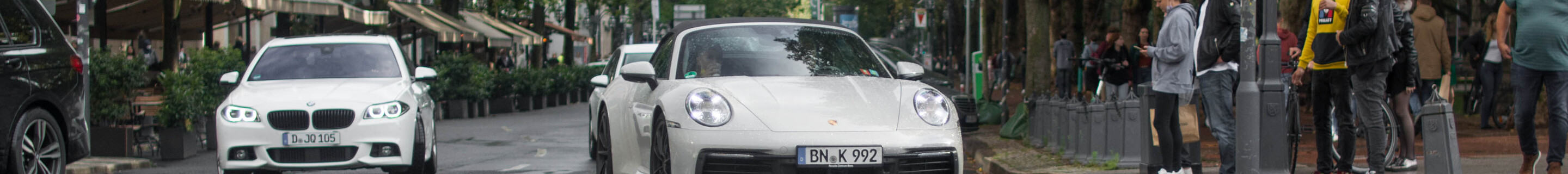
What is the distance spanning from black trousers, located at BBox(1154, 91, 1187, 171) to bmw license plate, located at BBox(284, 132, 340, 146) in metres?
4.20

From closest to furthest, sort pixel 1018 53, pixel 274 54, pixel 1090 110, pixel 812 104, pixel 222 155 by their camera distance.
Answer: pixel 812 104 < pixel 222 155 < pixel 1090 110 < pixel 274 54 < pixel 1018 53

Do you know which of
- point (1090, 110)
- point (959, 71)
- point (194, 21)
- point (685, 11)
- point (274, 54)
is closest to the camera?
point (1090, 110)

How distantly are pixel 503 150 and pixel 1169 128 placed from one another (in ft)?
22.0

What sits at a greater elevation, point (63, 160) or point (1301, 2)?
point (1301, 2)

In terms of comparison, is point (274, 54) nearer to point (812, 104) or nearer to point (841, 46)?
point (841, 46)

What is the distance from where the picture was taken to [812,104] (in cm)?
675

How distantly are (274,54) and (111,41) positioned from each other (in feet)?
70.4

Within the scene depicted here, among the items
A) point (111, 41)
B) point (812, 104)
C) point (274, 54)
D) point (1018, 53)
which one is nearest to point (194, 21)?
point (111, 41)

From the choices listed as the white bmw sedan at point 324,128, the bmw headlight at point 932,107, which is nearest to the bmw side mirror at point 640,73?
the bmw headlight at point 932,107

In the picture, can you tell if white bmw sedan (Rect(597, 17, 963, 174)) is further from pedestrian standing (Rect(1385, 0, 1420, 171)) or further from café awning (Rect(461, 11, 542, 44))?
café awning (Rect(461, 11, 542, 44))

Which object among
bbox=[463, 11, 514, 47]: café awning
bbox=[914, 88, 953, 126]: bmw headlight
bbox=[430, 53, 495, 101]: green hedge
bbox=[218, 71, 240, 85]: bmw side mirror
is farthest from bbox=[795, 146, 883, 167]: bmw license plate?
bbox=[463, 11, 514, 47]: café awning

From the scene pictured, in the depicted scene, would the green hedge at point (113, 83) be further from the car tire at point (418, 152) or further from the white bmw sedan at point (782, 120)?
the white bmw sedan at point (782, 120)

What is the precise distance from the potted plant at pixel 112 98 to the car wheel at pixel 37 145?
11.3 ft

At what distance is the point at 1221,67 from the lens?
23.4 ft
